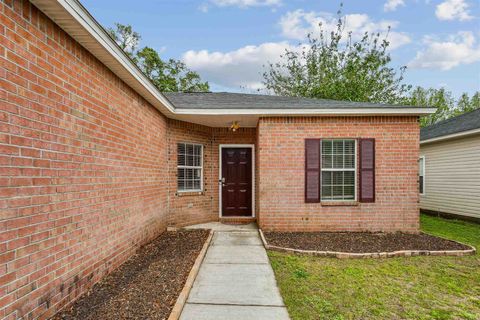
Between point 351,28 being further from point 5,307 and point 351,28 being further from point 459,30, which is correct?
point 5,307

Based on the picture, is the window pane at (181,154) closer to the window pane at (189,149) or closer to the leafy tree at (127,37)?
the window pane at (189,149)

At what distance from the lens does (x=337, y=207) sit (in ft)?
21.8

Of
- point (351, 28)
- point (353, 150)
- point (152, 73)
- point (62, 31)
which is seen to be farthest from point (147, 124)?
point (351, 28)

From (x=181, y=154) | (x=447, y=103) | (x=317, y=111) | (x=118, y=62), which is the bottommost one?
(x=181, y=154)

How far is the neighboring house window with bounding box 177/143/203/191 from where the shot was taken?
7.36 m

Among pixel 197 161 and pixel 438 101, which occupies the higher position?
pixel 438 101

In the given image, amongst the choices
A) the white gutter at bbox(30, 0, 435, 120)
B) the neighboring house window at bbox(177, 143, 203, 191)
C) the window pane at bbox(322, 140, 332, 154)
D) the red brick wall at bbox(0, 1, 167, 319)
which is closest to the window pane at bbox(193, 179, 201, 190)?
the neighboring house window at bbox(177, 143, 203, 191)

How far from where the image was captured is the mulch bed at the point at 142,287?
112 inches

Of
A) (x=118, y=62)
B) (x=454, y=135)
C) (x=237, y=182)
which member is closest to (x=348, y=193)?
(x=237, y=182)

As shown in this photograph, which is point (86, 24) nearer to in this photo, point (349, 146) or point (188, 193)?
point (188, 193)

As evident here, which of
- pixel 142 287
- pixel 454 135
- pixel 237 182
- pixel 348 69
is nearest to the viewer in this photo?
pixel 142 287

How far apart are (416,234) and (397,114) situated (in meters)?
2.93

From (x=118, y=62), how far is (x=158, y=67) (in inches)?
763

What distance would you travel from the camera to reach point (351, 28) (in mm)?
19422
